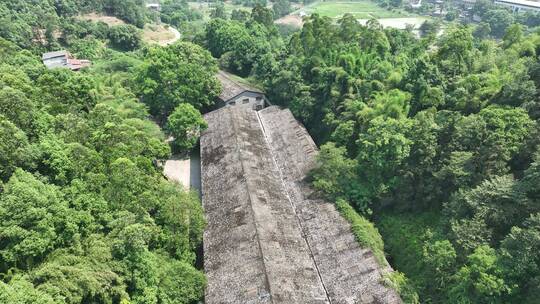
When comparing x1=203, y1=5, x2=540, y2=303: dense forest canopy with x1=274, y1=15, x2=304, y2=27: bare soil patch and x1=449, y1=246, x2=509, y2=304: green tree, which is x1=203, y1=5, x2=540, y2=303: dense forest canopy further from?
x1=274, y1=15, x2=304, y2=27: bare soil patch

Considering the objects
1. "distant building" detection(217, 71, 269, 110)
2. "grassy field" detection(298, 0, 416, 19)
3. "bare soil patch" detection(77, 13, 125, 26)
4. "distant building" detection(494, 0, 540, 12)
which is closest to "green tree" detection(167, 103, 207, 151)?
"distant building" detection(217, 71, 269, 110)

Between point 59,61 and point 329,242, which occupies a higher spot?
point 59,61

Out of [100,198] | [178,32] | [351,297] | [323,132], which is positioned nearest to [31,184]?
[100,198]

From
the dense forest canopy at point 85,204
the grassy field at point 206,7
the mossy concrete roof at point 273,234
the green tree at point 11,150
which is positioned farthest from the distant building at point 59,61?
the grassy field at point 206,7

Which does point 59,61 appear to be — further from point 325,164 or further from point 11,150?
point 325,164

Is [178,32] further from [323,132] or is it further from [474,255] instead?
[474,255]

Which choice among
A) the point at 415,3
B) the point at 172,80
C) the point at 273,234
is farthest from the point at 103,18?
the point at 415,3

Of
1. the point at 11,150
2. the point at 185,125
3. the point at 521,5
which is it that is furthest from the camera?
the point at 521,5
